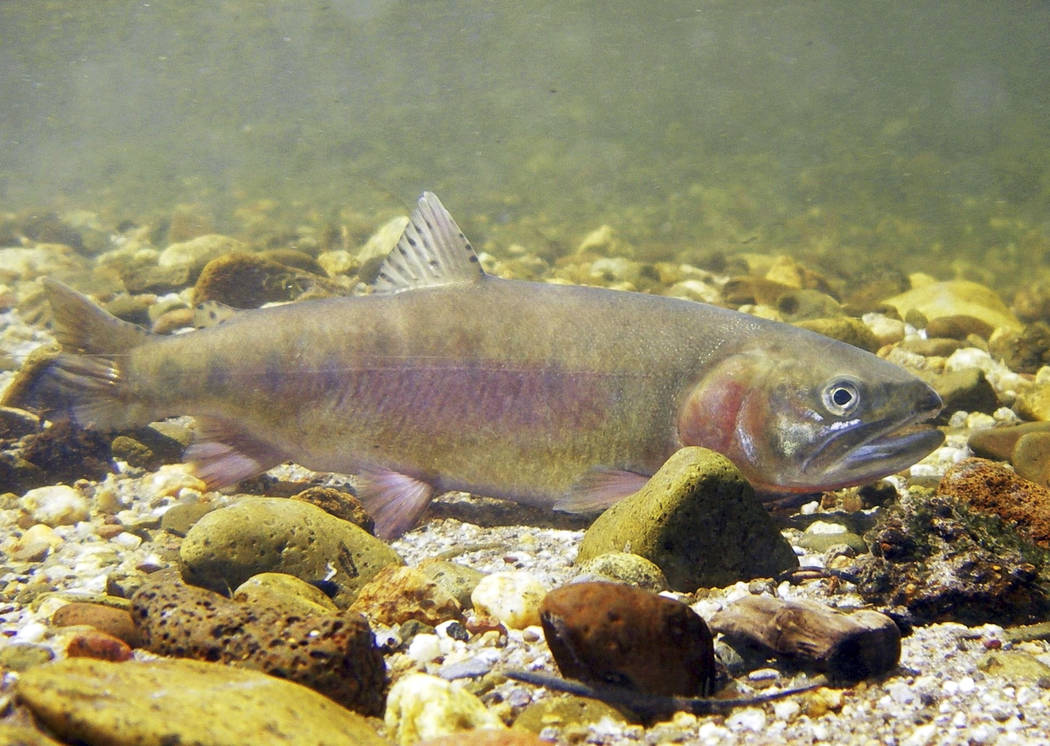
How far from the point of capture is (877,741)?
1618 millimetres

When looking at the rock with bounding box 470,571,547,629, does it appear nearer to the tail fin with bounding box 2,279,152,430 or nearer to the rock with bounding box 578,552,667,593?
the rock with bounding box 578,552,667,593

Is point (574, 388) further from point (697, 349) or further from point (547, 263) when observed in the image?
point (547, 263)

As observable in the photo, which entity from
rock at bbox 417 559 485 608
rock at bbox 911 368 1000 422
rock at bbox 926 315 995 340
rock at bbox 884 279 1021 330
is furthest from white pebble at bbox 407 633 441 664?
rock at bbox 884 279 1021 330

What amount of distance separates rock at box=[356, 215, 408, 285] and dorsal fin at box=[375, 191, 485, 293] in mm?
3716

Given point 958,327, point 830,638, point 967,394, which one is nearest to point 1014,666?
point 830,638

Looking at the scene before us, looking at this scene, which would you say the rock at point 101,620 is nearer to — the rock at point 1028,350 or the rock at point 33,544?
the rock at point 33,544

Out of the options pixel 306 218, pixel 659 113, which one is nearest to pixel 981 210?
pixel 306 218

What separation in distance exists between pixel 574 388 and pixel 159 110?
8138cm

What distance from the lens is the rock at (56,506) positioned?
3.68 meters

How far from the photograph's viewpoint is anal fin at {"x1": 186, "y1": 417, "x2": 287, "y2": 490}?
3.97m

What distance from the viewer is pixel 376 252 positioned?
862cm

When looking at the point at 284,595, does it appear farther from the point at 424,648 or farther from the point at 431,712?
the point at 431,712

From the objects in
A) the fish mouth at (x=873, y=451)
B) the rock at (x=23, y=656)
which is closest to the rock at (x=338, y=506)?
the rock at (x=23, y=656)

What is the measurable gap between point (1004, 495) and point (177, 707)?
2.82m
